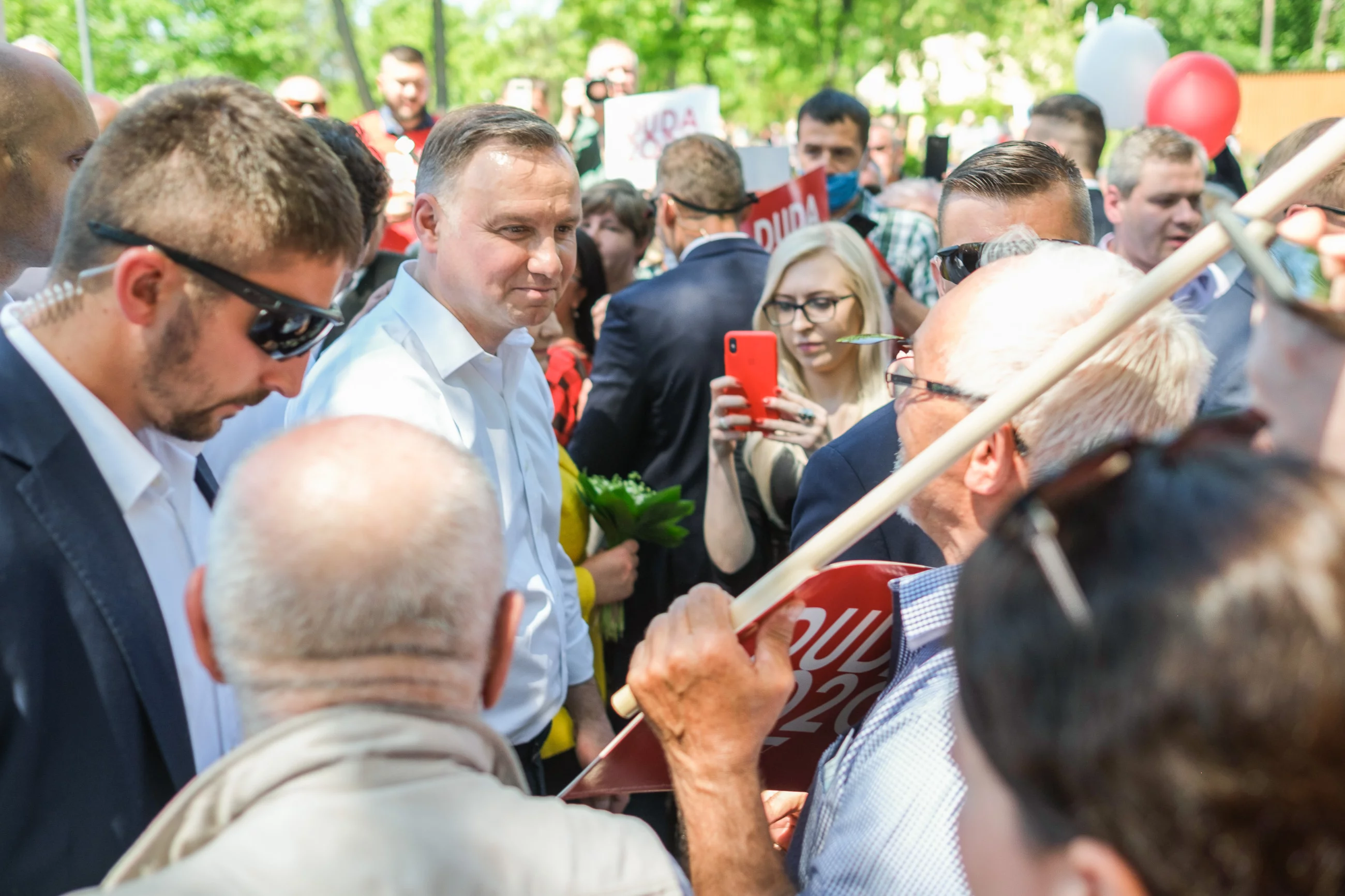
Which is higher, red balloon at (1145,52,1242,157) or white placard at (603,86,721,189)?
white placard at (603,86,721,189)

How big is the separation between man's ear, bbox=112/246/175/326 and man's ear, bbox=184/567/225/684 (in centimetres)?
55

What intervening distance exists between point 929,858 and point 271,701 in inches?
34.1

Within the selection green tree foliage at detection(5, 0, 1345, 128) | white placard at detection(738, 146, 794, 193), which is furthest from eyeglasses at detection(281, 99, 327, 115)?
green tree foliage at detection(5, 0, 1345, 128)

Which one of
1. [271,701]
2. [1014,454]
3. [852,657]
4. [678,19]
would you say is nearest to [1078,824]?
[271,701]

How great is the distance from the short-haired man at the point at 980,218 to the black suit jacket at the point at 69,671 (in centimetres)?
159

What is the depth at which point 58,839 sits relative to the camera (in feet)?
4.94

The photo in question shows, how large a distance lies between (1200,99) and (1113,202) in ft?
12.2

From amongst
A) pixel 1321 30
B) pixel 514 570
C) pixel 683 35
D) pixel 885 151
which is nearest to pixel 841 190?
pixel 514 570

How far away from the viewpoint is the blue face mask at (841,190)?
641cm

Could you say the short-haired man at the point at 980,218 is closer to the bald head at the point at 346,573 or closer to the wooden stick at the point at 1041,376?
the wooden stick at the point at 1041,376

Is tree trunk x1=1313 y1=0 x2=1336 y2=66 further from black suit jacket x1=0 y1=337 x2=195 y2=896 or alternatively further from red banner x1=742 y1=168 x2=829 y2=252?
black suit jacket x1=0 y1=337 x2=195 y2=896

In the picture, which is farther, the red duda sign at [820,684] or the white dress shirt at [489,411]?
the white dress shirt at [489,411]

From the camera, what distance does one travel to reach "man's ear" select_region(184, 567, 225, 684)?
4.32 feet

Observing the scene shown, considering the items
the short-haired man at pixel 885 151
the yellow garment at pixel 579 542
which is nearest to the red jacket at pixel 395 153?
the yellow garment at pixel 579 542
